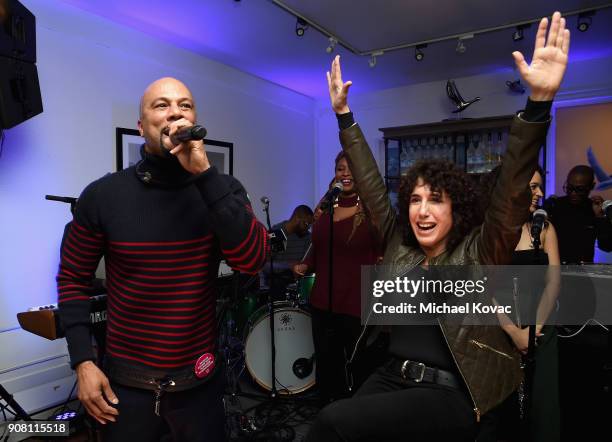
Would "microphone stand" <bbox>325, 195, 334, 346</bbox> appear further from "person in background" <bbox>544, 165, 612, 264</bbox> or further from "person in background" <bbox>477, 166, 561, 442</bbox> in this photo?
"person in background" <bbox>544, 165, 612, 264</bbox>

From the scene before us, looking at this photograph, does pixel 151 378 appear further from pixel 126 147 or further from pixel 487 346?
pixel 126 147

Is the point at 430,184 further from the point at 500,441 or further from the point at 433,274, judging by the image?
the point at 500,441

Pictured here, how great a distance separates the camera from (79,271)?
1423 millimetres

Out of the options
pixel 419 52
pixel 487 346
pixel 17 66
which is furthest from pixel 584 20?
pixel 17 66

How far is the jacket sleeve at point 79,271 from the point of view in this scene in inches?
53.9

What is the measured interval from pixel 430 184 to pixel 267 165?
408 centimetres

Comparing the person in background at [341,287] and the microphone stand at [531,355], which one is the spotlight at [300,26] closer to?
the person in background at [341,287]

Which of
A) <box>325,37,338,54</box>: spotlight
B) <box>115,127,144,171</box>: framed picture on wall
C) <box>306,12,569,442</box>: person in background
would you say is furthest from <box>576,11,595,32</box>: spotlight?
<box>115,127,144,171</box>: framed picture on wall

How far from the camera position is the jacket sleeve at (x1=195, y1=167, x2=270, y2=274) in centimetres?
126

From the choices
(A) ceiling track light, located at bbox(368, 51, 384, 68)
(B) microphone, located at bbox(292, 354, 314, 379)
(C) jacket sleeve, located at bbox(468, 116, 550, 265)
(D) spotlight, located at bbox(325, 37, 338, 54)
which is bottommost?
(B) microphone, located at bbox(292, 354, 314, 379)

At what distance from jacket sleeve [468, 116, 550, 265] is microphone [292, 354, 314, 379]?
2526 millimetres

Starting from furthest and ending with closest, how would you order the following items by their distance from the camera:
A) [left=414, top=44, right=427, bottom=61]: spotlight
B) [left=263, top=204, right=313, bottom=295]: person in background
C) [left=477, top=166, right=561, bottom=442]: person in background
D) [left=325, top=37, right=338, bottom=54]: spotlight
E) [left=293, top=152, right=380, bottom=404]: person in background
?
[left=263, top=204, right=313, bottom=295]: person in background < [left=414, top=44, right=427, bottom=61]: spotlight < [left=325, top=37, right=338, bottom=54]: spotlight < [left=293, top=152, right=380, bottom=404]: person in background < [left=477, top=166, right=561, bottom=442]: person in background

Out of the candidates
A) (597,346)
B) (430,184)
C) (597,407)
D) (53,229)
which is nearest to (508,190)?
(430,184)

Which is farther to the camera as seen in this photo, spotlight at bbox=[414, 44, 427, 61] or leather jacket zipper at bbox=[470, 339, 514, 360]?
spotlight at bbox=[414, 44, 427, 61]
